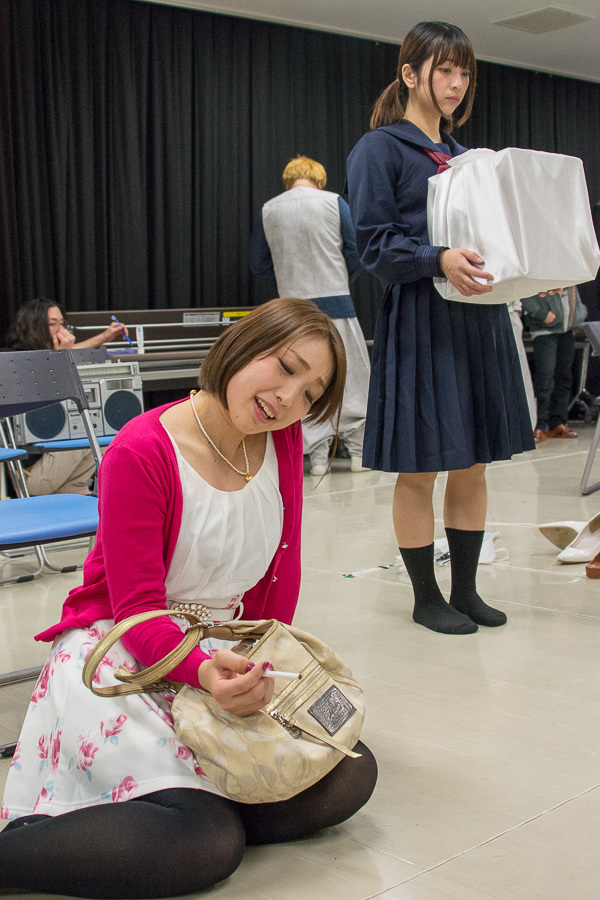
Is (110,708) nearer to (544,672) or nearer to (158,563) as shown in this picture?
(158,563)

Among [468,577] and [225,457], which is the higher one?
[225,457]

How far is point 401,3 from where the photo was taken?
5543 millimetres

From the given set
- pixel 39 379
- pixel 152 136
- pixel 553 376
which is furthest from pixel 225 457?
pixel 553 376

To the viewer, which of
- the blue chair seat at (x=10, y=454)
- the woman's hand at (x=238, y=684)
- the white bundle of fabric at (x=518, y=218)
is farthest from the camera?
the blue chair seat at (x=10, y=454)

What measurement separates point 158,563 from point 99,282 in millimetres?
4075

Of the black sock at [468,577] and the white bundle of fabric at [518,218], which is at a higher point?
the white bundle of fabric at [518,218]

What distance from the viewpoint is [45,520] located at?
72.9 inches

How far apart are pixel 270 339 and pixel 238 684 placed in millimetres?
450

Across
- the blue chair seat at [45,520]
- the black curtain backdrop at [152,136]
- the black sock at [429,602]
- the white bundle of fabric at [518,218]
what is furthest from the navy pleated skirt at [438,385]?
the black curtain backdrop at [152,136]

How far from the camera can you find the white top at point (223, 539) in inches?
51.6

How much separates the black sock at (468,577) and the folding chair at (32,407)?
0.83 metres

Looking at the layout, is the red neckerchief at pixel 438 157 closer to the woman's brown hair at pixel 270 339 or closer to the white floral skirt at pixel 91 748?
the woman's brown hair at pixel 270 339

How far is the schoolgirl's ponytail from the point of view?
218cm

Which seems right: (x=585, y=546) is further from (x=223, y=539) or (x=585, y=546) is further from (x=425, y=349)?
(x=223, y=539)
